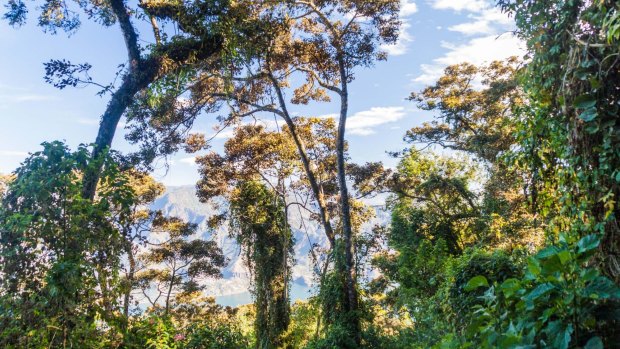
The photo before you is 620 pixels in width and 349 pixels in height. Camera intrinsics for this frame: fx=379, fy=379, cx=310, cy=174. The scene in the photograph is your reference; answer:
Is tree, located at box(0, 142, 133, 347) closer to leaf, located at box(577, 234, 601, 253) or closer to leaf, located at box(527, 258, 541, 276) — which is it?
leaf, located at box(527, 258, 541, 276)

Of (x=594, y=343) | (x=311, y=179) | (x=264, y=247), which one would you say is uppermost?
(x=311, y=179)

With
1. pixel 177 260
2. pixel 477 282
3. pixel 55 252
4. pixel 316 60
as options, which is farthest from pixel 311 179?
pixel 477 282

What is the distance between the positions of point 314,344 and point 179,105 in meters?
5.90

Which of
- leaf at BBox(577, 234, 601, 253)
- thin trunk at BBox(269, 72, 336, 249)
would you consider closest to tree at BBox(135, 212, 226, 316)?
thin trunk at BBox(269, 72, 336, 249)

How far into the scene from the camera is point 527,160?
291 cm

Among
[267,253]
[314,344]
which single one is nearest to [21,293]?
[314,344]

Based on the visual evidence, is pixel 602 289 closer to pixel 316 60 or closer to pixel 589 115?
pixel 589 115

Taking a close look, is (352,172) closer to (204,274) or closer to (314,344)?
(314,344)

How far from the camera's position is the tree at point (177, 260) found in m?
13.0

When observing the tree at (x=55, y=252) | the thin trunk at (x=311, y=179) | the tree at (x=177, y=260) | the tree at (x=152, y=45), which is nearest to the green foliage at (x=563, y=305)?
the tree at (x=55, y=252)

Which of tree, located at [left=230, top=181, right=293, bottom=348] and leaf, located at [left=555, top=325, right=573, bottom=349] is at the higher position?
tree, located at [left=230, top=181, right=293, bottom=348]

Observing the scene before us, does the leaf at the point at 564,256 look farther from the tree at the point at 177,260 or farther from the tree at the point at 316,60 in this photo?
the tree at the point at 177,260

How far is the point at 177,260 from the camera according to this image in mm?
13398

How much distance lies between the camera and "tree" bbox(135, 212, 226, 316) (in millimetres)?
13031
